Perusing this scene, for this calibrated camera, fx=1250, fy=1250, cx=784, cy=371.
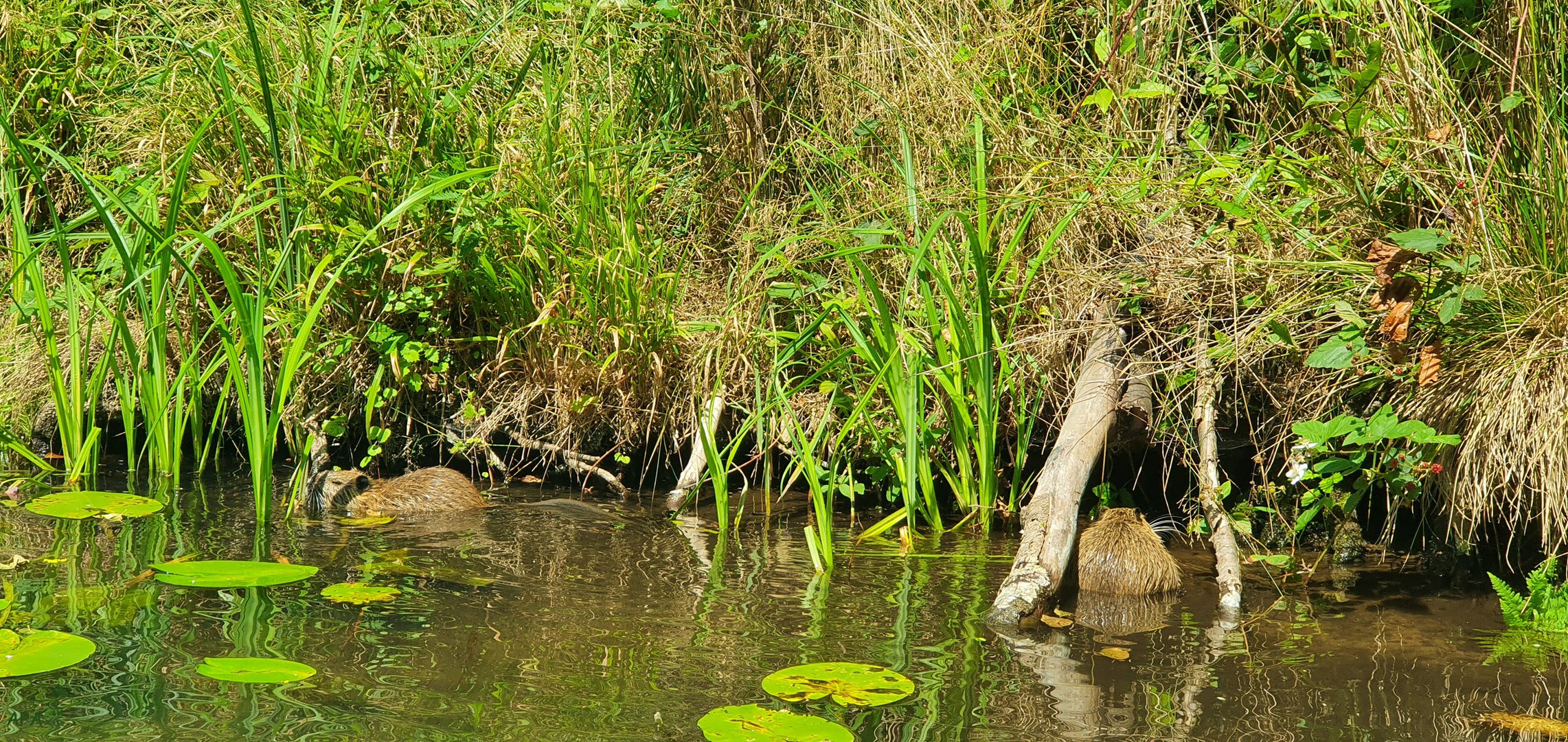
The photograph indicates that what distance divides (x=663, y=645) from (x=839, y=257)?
203 cm

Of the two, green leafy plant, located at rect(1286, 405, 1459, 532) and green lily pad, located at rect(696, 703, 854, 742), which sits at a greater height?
green leafy plant, located at rect(1286, 405, 1459, 532)

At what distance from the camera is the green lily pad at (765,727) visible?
2.30 m

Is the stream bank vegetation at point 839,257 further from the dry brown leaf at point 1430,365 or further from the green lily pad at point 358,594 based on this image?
the green lily pad at point 358,594

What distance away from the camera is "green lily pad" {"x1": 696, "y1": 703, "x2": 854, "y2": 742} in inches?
90.7

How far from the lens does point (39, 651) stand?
261 centimetres

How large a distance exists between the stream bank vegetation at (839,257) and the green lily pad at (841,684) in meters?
0.54

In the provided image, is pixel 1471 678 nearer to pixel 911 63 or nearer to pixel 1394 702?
pixel 1394 702

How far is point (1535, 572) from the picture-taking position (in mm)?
3008

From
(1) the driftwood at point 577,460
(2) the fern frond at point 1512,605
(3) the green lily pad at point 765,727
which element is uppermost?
(1) the driftwood at point 577,460

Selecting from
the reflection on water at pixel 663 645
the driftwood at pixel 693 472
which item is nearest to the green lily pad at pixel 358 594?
the reflection on water at pixel 663 645

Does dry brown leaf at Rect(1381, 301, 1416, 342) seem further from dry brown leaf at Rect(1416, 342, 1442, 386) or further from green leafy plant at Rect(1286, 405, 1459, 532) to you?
green leafy plant at Rect(1286, 405, 1459, 532)

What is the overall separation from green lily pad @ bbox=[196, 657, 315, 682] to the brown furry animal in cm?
137

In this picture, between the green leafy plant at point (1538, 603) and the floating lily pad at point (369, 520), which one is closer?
the green leafy plant at point (1538, 603)

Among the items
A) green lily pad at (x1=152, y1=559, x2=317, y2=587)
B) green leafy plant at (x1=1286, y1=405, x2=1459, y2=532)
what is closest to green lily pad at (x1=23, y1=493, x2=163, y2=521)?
green lily pad at (x1=152, y1=559, x2=317, y2=587)
